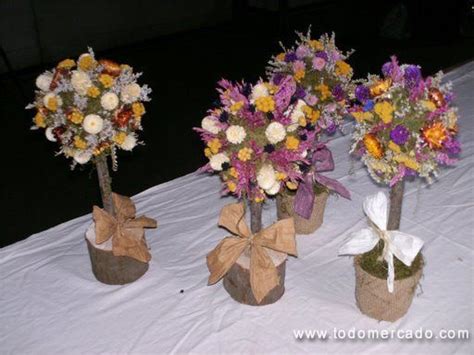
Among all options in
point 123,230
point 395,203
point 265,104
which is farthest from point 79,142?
point 395,203

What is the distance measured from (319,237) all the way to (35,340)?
1.19m

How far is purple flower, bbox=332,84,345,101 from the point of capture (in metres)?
2.20

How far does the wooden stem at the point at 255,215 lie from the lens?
197cm

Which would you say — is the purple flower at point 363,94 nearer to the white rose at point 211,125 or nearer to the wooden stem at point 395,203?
the wooden stem at point 395,203

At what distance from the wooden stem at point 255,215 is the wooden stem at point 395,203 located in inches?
18.5

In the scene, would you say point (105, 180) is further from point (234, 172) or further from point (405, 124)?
point (405, 124)

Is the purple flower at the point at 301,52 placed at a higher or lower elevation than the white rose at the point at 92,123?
higher

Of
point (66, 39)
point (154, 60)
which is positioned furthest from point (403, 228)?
point (66, 39)

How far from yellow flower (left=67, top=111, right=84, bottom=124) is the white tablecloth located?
2.24ft

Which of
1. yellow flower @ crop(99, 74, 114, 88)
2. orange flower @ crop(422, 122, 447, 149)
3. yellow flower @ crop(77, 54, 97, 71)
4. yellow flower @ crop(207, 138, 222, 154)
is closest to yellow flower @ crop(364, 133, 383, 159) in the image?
orange flower @ crop(422, 122, 447, 149)

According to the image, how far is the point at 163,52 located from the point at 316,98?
5630 mm

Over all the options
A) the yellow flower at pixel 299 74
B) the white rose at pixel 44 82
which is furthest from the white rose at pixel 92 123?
the yellow flower at pixel 299 74

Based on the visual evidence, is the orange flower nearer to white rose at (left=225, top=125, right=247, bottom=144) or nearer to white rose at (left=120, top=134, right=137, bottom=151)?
white rose at (left=225, top=125, right=247, bottom=144)

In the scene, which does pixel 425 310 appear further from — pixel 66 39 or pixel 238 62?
pixel 66 39
